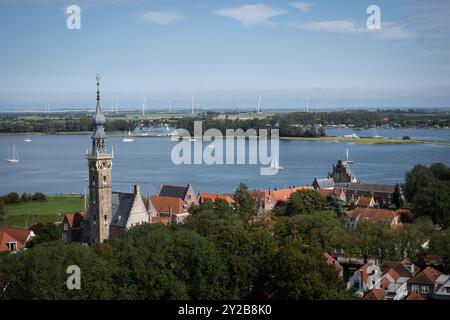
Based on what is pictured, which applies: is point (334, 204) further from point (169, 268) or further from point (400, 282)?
point (169, 268)

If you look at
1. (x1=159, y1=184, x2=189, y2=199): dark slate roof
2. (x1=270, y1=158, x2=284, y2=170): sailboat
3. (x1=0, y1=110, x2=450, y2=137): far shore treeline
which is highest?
(x1=0, y1=110, x2=450, y2=137): far shore treeline

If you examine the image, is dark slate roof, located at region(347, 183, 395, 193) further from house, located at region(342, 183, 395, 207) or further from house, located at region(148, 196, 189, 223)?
house, located at region(148, 196, 189, 223)

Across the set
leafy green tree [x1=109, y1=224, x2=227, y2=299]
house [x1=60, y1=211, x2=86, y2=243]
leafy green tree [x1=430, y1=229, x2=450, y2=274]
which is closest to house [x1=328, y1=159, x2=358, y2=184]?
leafy green tree [x1=430, y1=229, x2=450, y2=274]

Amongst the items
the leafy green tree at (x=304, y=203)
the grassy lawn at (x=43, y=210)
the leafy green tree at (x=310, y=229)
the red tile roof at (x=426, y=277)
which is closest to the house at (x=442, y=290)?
the red tile roof at (x=426, y=277)

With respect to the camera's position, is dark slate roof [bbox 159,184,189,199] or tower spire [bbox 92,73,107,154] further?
dark slate roof [bbox 159,184,189,199]

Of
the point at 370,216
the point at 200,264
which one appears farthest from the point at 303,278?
the point at 370,216

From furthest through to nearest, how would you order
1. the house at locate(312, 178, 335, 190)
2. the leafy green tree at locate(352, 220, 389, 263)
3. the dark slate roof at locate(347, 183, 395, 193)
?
the house at locate(312, 178, 335, 190)
the dark slate roof at locate(347, 183, 395, 193)
the leafy green tree at locate(352, 220, 389, 263)
